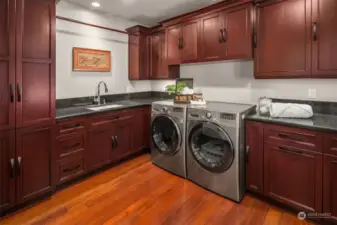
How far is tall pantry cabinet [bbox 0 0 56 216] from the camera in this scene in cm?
191

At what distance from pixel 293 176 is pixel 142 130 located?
2.25 m

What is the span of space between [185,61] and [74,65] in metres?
1.69

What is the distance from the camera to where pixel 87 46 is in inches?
129

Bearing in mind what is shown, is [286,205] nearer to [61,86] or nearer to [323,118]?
[323,118]

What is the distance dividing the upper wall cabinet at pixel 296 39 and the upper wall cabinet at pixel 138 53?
2087 mm

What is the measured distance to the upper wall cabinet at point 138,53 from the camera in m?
3.86

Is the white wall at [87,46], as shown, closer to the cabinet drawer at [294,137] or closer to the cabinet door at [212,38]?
the cabinet door at [212,38]

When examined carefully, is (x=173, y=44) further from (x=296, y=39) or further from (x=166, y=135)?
(x=296, y=39)

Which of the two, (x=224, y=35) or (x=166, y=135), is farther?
(x=166, y=135)

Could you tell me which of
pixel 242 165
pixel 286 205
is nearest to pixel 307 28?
pixel 242 165

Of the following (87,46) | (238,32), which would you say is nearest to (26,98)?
(87,46)

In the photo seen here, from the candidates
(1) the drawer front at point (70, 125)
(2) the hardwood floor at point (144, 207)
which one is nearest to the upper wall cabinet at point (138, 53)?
(1) the drawer front at point (70, 125)

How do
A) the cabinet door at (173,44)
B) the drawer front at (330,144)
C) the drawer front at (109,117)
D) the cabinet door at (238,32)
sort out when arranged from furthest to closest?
the cabinet door at (173,44), the drawer front at (109,117), the cabinet door at (238,32), the drawer front at (330,144)

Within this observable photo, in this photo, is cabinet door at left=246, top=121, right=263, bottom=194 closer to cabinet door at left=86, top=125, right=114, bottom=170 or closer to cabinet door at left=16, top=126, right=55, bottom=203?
cabinet door at left=86, top=125, right=114, bottom=170
